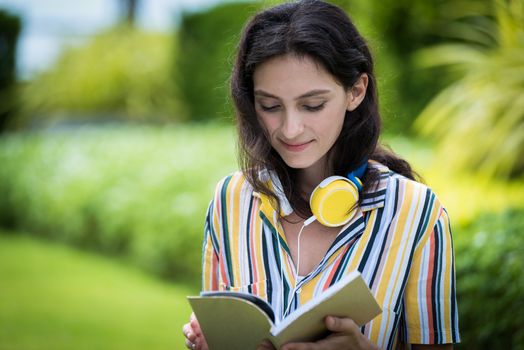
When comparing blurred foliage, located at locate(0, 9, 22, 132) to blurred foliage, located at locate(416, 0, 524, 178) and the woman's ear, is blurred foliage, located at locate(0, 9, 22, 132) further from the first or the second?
the woman's ear

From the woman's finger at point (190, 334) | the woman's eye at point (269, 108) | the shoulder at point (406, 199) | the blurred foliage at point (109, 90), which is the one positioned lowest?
the woman's finger at point (190, 334)

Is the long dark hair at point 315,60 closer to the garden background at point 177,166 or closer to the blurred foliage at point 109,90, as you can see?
the garden background at point 177,166

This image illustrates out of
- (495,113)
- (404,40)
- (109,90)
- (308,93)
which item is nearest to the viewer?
(308,93)

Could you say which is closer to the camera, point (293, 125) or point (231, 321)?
point (231, 321)

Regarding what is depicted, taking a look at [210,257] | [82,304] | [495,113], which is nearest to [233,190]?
[210,257]

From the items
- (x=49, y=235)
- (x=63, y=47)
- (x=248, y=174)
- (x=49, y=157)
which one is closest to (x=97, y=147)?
(x=49, y=157)

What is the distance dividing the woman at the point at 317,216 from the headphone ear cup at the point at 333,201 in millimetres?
17

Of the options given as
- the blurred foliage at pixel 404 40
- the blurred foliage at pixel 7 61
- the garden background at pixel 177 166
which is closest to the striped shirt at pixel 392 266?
the garden background at pixel 177 166

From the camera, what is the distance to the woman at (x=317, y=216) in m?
1.77

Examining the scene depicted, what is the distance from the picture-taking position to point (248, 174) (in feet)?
6.44

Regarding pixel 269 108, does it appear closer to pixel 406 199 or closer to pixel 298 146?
pixel 298 146

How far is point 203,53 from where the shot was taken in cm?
995

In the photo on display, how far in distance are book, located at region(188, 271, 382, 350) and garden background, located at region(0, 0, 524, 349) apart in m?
0.70

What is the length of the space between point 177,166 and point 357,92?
4339mm
